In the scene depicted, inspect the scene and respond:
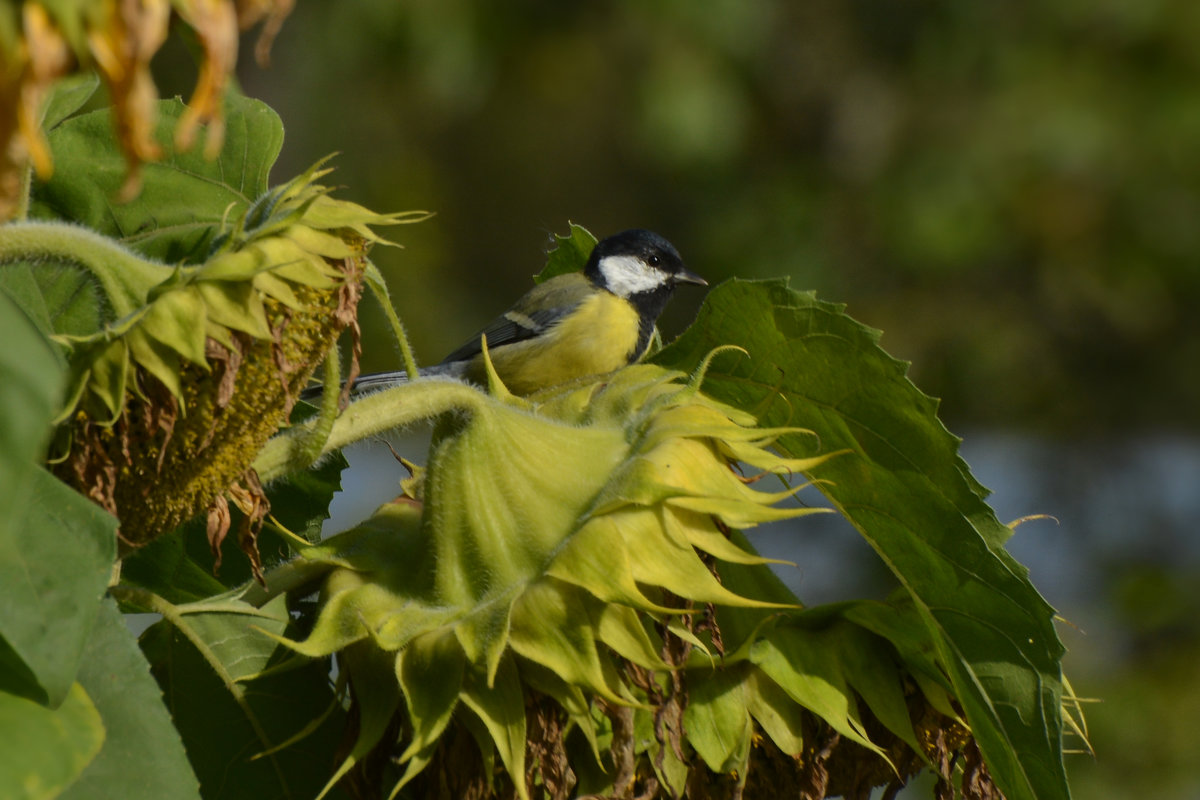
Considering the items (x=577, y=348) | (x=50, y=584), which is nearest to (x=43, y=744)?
(x=50, y=584)

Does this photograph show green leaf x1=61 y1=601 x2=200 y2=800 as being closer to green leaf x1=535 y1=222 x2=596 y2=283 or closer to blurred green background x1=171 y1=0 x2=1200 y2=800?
green leaf x1=535 y1=222 x2=596 y2=283

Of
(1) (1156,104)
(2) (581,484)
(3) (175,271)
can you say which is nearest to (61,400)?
(3) (175,271)

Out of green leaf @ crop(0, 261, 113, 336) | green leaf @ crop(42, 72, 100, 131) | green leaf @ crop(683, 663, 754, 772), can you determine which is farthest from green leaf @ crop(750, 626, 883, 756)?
green leaf @ crop(42, 72, 100, 131)

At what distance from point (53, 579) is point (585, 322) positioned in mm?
3041

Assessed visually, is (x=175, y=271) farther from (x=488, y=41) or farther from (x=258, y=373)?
(x=488, y=41)

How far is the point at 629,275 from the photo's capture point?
13.5ft

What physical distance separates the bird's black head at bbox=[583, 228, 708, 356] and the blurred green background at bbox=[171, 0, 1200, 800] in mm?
4313

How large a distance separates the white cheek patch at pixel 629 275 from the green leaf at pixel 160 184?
2.76 metres

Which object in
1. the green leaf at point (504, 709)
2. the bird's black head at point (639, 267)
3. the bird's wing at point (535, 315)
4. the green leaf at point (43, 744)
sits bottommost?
the bird's wing at point (535, 315)

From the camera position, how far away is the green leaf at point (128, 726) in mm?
827

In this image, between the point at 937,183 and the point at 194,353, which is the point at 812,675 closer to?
the point at 194,353

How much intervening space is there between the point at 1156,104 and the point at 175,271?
35.8ft

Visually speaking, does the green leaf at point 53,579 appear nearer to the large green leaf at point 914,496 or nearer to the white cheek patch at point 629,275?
the large green leaf at point 914,496

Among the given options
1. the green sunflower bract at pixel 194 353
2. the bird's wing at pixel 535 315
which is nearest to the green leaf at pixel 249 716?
the green sunflower bract at pixel 194 353
